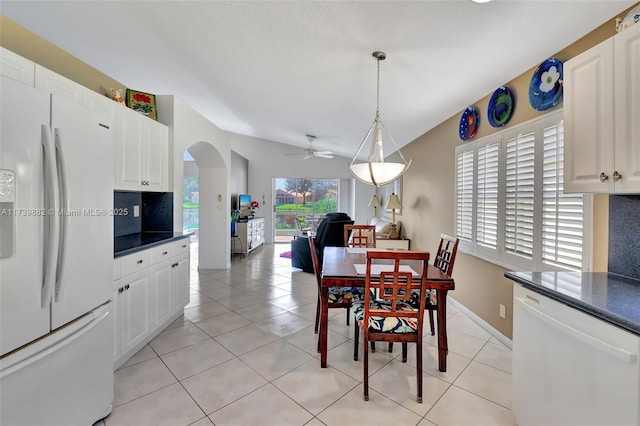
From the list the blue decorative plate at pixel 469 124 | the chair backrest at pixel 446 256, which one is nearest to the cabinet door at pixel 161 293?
the chair backrest at pixel 446 256

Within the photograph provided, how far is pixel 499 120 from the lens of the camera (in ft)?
8.77

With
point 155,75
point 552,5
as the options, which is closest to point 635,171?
point 552,5

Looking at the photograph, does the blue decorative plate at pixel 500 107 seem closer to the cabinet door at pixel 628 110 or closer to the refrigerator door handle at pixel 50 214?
the cabinet door at pixel 628 110

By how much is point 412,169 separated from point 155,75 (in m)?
4.26

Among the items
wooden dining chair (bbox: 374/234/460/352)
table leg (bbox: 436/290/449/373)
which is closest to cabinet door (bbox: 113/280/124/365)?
wooden dining chair (bbox: 374/234/460/352)

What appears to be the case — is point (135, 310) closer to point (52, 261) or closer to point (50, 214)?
point (52, 261)

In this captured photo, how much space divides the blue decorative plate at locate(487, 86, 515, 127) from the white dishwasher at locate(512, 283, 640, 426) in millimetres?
1747

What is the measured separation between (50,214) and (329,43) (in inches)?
86.3

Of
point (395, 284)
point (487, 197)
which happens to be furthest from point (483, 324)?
point (395, 284)

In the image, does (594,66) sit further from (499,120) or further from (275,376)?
(275,376)

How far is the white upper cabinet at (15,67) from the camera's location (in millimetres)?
1639

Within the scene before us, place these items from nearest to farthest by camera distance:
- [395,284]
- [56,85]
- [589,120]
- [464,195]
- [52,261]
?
[52,261] < [589,120] < [395,284] < [56,85] < [464,195]

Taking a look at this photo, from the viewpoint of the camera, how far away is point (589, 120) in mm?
1466

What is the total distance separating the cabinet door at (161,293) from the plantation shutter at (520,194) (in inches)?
129
